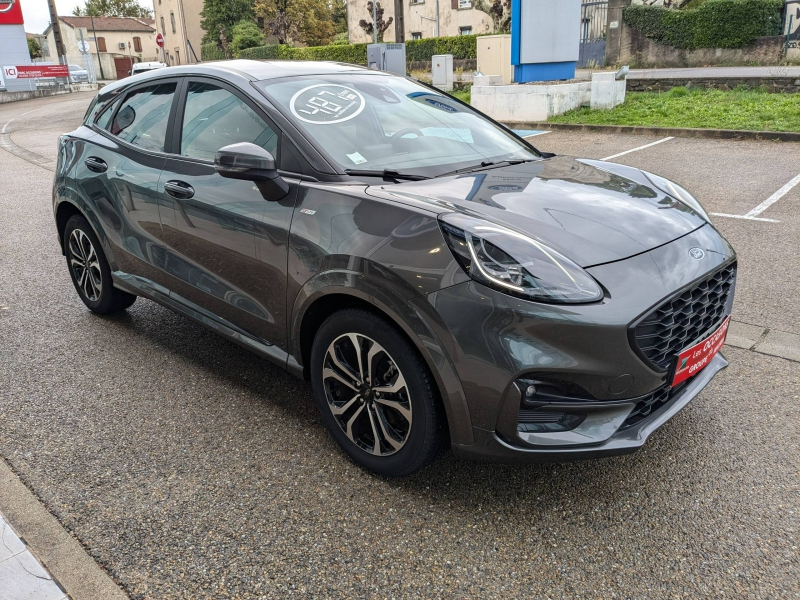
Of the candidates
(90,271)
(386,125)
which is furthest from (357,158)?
(90,271)

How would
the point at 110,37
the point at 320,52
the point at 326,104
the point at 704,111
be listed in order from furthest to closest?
1. the point at 110,37
2. the point at 320,52
3. the point at 704,111
4. the point at 326,104

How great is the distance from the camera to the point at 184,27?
190 ft

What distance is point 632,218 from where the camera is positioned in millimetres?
2674

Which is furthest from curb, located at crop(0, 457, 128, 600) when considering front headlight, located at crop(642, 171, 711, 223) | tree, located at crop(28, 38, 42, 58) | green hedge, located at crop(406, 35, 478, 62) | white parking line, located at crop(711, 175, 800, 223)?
tree, located at crop(28, 38, 42, 58)

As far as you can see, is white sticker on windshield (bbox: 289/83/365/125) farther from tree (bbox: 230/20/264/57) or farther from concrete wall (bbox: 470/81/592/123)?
tree (bbox: 230/20/264/57)

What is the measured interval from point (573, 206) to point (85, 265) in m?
3.33

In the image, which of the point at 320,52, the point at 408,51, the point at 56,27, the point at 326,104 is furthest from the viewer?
the point at 320,52

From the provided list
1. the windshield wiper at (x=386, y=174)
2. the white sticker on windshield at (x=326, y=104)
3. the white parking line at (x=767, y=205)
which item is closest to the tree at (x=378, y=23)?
the white parking line at (x=767, y=205)

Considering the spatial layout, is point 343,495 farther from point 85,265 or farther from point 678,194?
point 85,265

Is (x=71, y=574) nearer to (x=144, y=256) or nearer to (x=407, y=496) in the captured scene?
(x=407, y=496)

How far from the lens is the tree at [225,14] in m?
51.3

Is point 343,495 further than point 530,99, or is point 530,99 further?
point 530,99

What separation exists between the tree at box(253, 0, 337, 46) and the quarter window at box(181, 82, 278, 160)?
50970 mm

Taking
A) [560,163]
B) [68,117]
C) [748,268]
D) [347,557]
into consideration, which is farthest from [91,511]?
[68,117]
